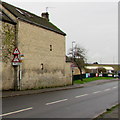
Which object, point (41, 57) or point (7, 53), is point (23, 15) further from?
point (7, 53)

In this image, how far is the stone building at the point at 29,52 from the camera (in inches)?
670

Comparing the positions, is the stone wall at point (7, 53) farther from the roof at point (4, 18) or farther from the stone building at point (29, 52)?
the roof at point (4, 18)

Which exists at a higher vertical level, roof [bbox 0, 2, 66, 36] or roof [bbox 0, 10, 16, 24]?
roof [bbox 0, 2, 66, 36]

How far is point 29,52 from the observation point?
63.7 feet

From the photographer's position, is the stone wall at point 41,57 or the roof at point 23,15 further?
the roof at point 23,15

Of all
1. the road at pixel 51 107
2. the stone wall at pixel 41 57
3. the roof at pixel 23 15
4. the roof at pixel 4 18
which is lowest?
the road at pixel 51 107

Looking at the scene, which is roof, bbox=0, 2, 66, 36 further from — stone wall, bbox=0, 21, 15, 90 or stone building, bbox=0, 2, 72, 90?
stone wall, bbox=0, 21, 15, 90

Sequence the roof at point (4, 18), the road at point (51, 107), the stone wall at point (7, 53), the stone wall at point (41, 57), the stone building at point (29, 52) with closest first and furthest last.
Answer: the road at point (51, 107), the stone wall at point (7, 53), the roof at point (4, 18), the stone building at point (29, 52), the stone wall at point (41, 57)

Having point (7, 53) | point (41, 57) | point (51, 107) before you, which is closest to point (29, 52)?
point (41, 57)

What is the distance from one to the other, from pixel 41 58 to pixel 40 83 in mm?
2714

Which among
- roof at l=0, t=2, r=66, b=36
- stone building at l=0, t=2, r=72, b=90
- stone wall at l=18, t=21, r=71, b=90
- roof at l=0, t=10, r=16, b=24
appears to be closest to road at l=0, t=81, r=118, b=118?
stone building at l=0, t=2, r=72, b=90

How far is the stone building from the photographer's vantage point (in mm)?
17008

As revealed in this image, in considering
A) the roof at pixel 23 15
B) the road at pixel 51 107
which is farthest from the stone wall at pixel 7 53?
the road at pixel 51 107

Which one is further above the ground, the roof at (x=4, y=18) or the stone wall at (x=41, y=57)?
the roof at (x=4, y=18)
